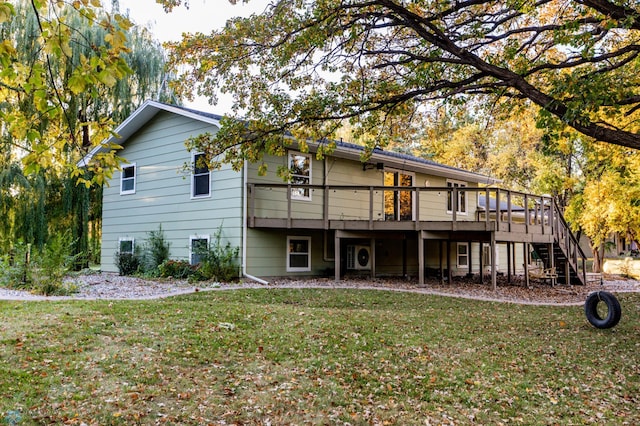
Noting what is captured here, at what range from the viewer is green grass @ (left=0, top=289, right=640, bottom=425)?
16.0ft

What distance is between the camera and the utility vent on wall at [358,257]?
57.6 ft

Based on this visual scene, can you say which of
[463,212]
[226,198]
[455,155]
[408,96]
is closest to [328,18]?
[408,96]

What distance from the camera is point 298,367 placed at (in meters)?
6.11

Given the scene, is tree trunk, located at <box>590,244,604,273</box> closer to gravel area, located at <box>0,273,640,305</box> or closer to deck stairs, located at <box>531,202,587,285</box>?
deck stairs, located at <box>531,202,587,285</box>

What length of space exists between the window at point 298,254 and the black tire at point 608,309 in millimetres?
8535

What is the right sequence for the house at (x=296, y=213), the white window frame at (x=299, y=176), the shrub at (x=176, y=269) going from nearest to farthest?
the house at (x=296, y=213), the shrub at (x=176, y=269), the white window frame at (x=299, y=176)

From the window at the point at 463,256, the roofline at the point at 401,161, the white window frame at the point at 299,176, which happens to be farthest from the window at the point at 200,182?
the window at the point at 463,256

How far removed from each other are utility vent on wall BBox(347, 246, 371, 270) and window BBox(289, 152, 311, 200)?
2913 mm

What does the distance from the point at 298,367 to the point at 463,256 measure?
16823mm

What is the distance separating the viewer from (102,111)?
19.0 meters

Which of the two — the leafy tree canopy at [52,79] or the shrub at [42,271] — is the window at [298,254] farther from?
the leafy tree canopy at [52,79]

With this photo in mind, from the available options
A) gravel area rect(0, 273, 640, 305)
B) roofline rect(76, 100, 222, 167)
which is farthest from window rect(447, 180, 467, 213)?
roofline rect(76, 100, 222, 167)

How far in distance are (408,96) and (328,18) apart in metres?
2.06

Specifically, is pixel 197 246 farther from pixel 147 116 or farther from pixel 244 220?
pixel 147 116
